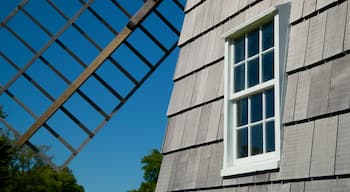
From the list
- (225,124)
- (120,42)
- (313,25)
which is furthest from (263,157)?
(120,42)

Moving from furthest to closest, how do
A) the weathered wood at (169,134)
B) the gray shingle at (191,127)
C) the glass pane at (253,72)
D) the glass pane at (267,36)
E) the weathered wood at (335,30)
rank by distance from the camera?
1. the weathered wood at (169,134)
2. the gray shingle at (191,127)
3. the glass pane at (253,72)
4. the glass pane at (267,36)
5. the weathered wood at (335,30)

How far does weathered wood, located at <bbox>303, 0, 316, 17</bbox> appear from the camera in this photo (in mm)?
3074

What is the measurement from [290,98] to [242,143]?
613 millimetres

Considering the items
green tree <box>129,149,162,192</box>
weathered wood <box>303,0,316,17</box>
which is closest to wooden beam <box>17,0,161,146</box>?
weathered wood <box>303,0,316,17</box>

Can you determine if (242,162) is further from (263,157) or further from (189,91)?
(189,91)

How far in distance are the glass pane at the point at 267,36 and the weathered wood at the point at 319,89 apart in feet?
1.89

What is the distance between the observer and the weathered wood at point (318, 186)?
8.65 ft

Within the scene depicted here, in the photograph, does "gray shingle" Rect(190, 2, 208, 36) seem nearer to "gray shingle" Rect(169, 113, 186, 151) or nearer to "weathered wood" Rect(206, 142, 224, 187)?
"gray shingle" Rect(169, 113, 186, 151)

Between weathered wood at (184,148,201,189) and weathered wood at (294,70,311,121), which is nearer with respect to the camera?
weathered wood at (294,70,311,121)

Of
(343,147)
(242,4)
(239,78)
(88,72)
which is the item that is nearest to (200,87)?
(239,78)

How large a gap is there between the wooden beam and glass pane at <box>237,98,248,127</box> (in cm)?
461

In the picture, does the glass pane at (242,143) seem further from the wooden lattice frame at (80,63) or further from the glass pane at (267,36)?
the wooden lattice frame at (80,63)

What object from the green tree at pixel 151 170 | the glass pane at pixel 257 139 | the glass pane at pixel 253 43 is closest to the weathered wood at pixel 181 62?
the glass pane at pixel 253 43

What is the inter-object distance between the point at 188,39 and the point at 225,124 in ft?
4.13
